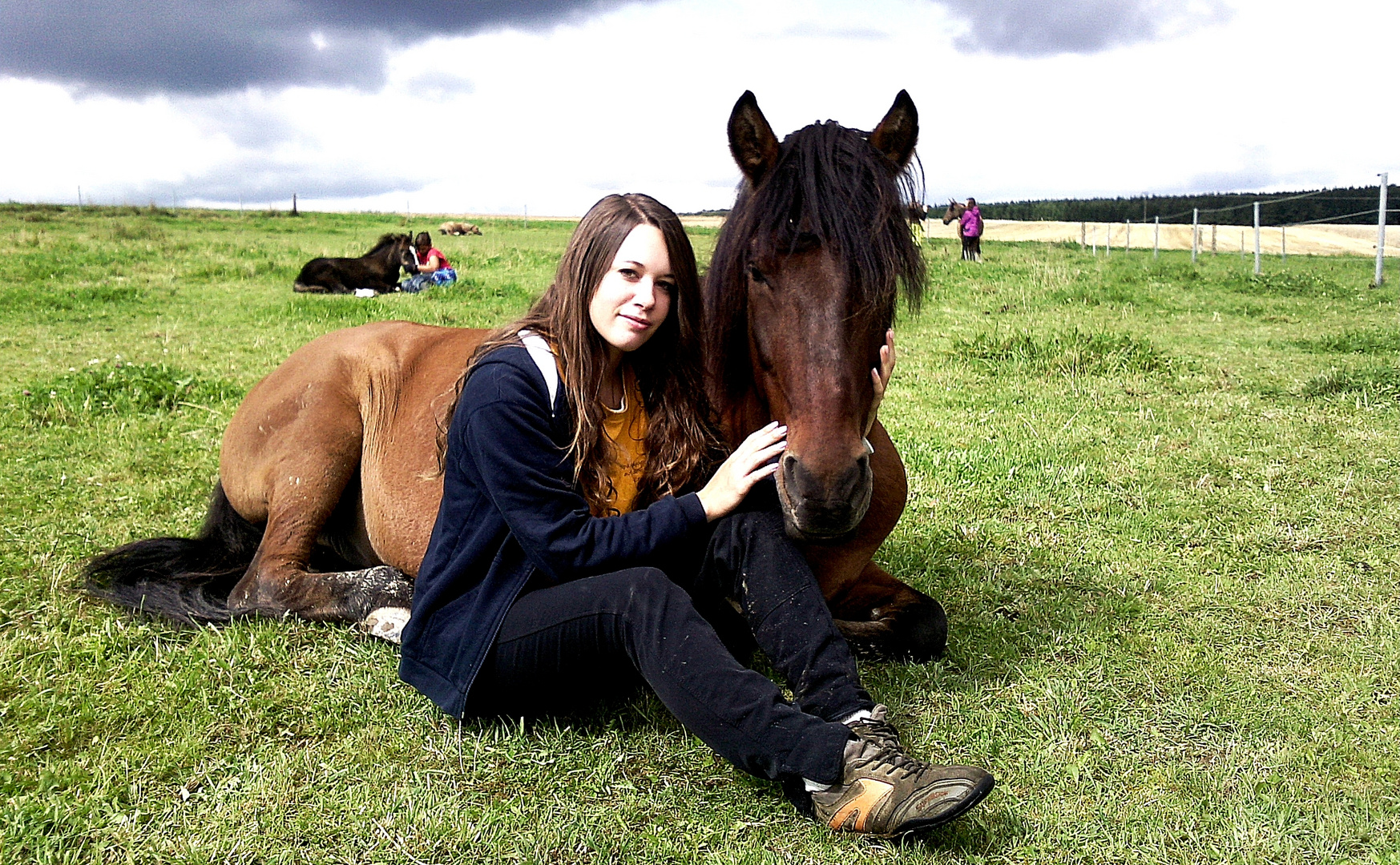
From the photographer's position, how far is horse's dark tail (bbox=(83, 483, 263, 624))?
379 cm

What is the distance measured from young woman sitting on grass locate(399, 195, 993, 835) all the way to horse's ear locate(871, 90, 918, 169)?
25.5 inches

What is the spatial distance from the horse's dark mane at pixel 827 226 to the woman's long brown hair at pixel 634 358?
119 millimetres

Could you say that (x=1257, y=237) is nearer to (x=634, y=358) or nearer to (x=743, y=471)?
(x=634, y=358)

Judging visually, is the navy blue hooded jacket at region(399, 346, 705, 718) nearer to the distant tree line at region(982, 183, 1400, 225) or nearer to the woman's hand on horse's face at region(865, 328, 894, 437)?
the woman's hand on horse's face at region(865, 328, 894, 437)

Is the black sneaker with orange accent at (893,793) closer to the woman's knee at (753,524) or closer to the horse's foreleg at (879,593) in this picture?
the woman's knee at (753,524)

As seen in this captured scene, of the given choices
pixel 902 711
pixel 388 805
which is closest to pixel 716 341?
pixel 902 711

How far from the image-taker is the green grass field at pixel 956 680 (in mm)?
2496

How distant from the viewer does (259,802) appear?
2.60m

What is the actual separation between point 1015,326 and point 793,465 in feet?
28.4

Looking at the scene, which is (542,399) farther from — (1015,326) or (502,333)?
(1015,326)

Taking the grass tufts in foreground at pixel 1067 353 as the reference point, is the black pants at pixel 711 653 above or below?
below

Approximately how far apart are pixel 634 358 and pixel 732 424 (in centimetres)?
41

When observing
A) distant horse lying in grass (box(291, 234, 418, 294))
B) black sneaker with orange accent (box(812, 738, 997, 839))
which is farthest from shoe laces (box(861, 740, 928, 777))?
distant horse lying in grass (box(291, 234, 418, 294))

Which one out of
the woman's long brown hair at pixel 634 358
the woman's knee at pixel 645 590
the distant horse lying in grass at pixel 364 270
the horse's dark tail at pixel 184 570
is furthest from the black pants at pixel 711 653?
the distant horse lying in grass at pixel 364 270
